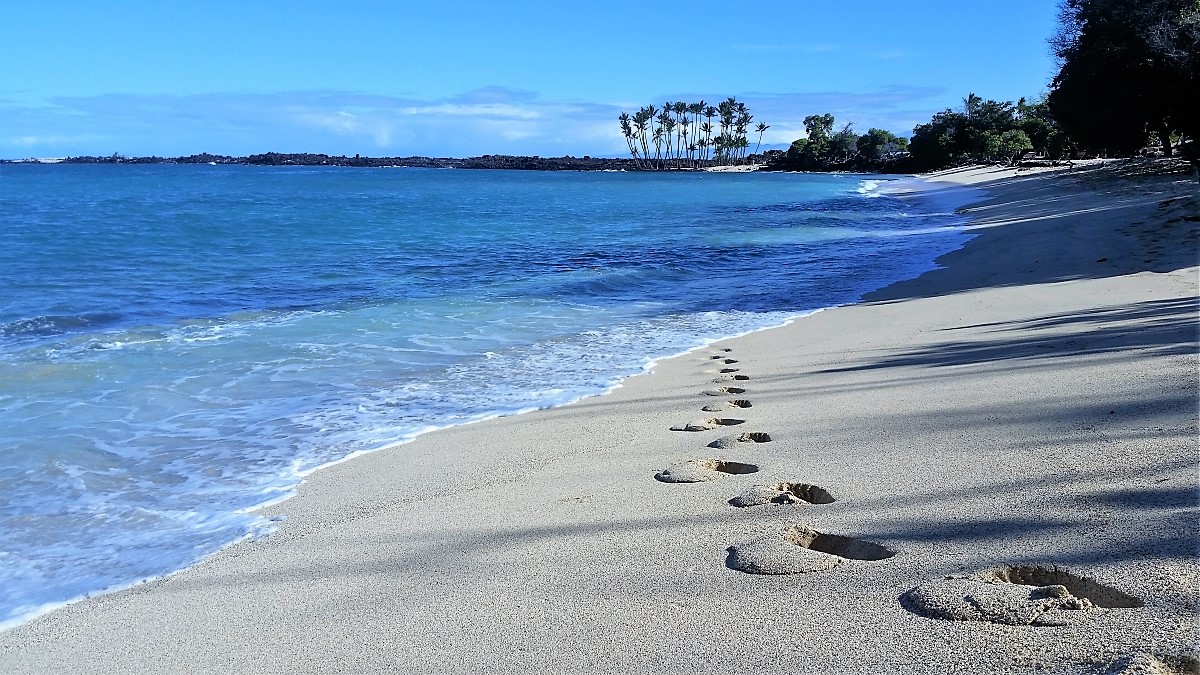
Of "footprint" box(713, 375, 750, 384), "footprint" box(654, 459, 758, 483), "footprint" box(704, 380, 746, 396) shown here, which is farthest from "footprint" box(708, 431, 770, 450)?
"footprint" box(713, 375, 750, 384)

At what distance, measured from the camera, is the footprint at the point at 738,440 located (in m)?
5.58

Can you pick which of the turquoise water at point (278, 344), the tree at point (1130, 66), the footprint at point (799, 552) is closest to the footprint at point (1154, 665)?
the footprint at point (799, 552)

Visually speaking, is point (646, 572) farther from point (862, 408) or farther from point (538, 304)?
point (538, 304)

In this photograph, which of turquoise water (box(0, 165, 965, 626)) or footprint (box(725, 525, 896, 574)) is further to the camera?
turquoise water (box(0, 165, 965, 626))

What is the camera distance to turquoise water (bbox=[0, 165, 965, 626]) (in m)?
5.35

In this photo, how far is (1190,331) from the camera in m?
6.84

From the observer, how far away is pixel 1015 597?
2.90m

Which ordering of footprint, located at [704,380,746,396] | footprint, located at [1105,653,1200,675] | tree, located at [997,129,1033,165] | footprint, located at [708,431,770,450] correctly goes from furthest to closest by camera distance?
tree, located at [997,129,1033,165] < footprint, located at [704,380,746,396] < footprint, located at [708,431,770,450] < footprint, located at [1105,653,1200,675]

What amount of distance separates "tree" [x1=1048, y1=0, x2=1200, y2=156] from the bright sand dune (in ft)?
62.1

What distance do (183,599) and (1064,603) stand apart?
3573mm

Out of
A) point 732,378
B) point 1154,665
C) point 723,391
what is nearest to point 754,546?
point 1154,665

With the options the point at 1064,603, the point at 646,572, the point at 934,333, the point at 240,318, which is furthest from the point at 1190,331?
the point at 240,318

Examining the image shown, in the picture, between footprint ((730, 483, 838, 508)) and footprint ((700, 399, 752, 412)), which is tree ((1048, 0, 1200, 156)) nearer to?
footprint ((700, 399, 752, 412))

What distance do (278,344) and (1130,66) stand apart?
23.1 m
